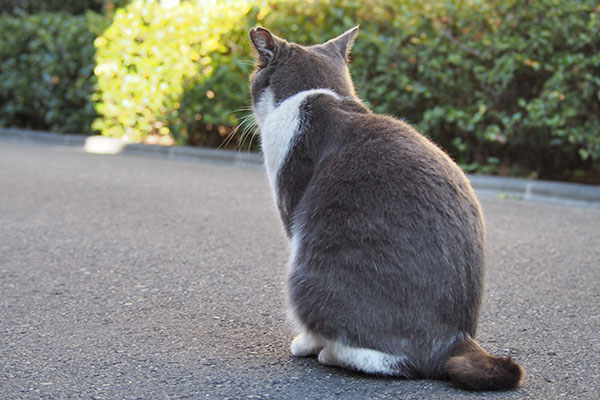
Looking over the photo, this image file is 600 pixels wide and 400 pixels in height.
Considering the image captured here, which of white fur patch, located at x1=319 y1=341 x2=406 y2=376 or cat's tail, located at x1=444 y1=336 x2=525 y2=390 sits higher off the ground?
cat's tail, located at x1=444 y1=336 x2=525 y2=390

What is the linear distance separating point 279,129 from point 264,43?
48 centimetres

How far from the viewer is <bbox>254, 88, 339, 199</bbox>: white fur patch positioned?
9.93 feet

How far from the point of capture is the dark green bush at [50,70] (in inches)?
456

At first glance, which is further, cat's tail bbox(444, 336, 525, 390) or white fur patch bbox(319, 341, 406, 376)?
white fur patch bbox(319, 341, 406, 376)

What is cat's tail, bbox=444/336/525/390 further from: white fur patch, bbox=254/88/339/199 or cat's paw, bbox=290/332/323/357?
white fur patch, bbox=254/88/339/199

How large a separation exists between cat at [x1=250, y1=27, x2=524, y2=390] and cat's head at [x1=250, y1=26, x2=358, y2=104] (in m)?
0.41

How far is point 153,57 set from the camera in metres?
10.2

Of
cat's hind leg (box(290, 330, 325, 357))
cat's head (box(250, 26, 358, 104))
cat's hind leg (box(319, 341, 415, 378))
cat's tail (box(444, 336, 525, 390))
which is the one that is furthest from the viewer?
cat's head (box(250, 26, 358, 104))

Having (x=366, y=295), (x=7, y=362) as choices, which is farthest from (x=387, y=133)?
(x=7, y=362)

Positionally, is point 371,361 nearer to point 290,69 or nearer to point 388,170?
point 388,170

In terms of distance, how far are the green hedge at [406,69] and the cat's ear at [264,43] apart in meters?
2.71

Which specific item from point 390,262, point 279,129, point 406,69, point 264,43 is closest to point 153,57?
point 406,69

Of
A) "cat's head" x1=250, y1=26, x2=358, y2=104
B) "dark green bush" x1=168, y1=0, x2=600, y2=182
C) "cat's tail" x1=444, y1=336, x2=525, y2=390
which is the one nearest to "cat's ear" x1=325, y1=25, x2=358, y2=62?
"cat's head" x1=250, y1=26, x2=358, y2=104

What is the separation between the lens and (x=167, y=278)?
13.8 feet
